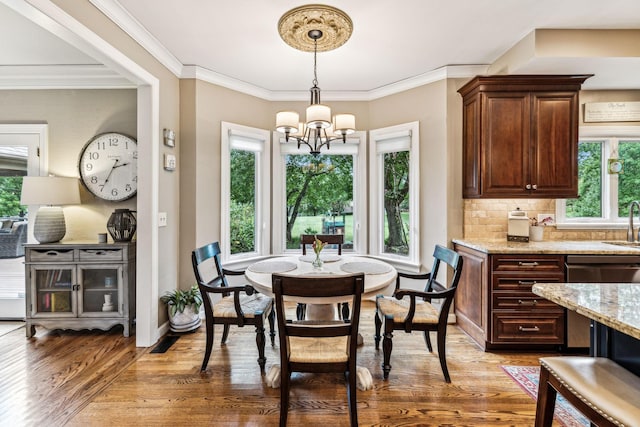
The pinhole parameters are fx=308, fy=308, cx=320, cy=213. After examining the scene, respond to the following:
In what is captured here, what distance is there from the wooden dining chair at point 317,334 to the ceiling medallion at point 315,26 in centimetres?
188

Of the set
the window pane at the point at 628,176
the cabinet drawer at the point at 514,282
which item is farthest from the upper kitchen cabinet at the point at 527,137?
the window pane at the point at 628,176

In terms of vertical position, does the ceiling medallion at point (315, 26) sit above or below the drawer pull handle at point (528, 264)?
above

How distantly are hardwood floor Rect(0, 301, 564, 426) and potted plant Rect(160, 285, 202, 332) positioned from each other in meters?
0.21

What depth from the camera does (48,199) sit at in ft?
9.64

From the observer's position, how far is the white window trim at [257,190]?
350cm

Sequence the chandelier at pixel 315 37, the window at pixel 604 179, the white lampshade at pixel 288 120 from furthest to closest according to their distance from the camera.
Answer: the window at pixel 604 179, the white lampshade at pixel 288 120, the chandelier at pixel 315 37

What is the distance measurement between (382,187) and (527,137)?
1.60 meters

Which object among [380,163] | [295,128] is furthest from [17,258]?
[380,163]

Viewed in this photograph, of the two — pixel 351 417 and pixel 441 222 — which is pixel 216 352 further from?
pixel 441 222

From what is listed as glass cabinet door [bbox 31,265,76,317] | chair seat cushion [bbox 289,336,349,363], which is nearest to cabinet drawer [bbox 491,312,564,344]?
chair seat cushion [bbox 289,336,349,363]

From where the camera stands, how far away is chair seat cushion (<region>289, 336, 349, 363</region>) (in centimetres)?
176

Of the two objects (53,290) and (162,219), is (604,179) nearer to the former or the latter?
(162,219)

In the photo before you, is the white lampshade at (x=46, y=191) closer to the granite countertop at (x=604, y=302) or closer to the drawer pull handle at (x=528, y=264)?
the granite countertop at (x=604, y=302)

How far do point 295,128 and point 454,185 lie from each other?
1.89 m
